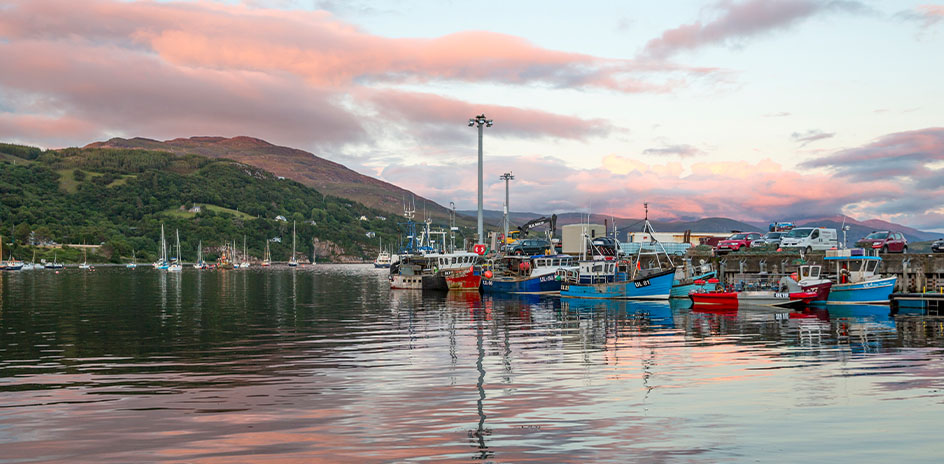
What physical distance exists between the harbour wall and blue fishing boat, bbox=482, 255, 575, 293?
1540 cm

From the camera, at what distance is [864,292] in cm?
5769

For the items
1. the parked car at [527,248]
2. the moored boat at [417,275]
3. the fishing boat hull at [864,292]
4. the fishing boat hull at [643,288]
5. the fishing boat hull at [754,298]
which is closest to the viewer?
the fishing boat hull at [864,292]

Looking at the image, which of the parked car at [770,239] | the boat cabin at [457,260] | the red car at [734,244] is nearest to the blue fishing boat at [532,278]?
the boat cabin at [457,260]

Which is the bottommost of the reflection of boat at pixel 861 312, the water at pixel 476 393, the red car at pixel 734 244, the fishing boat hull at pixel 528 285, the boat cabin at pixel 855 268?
the reflection of boat at pixel 861 312

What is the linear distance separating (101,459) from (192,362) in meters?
15.5

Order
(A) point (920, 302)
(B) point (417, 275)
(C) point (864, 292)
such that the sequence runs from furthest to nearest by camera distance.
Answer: (B) point (417, 275)
(C) point (864, 292)
(A) point (920, 302)

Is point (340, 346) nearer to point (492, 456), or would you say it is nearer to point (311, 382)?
point (311, 382)

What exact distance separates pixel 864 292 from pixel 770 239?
73.1 ft

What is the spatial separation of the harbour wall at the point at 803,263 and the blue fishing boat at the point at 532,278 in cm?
1540

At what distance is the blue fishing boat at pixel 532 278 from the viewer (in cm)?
8088

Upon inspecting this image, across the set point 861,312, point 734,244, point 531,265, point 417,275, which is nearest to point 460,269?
point 417,275

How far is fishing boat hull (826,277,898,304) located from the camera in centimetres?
5691

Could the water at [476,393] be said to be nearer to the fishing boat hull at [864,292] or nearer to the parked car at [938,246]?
the fishing boat hull at [864,292]

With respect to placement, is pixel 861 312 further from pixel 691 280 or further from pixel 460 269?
pixel 460 269
